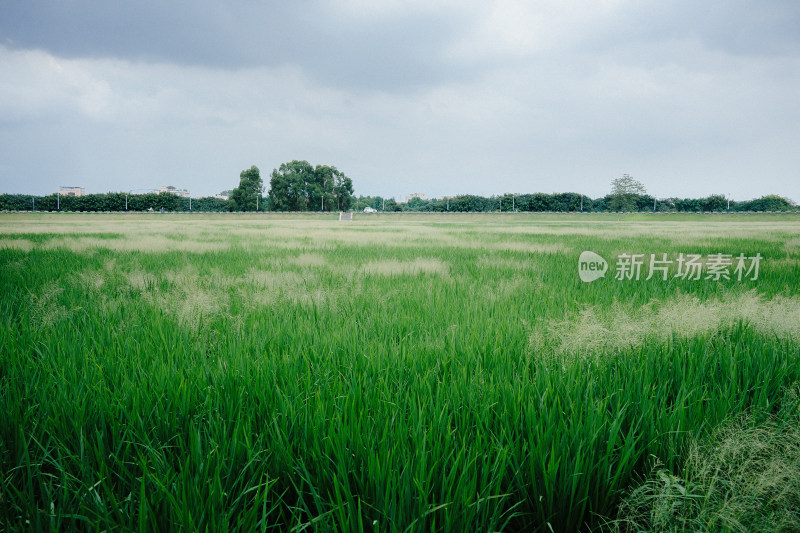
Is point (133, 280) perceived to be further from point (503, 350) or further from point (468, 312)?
point (503, 350)

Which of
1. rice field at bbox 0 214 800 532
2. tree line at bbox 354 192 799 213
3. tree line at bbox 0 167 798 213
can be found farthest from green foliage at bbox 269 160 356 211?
rice field at bbox 0 214 800 532

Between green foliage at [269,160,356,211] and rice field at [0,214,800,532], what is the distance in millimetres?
94777

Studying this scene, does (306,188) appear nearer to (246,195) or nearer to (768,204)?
(246,195)

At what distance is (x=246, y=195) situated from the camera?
8825 centimetres

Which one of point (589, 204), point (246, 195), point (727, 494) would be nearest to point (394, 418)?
point (727, 494)

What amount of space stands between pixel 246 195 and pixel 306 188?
14866mm

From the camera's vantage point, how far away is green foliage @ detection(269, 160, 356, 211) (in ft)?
310

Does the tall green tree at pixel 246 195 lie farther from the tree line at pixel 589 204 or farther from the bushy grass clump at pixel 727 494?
the bushy grass clump at pixel 727 494

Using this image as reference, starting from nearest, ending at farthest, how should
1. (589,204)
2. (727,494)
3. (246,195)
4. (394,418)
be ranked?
(727,494) < (394,418) < (246,195) < (589,204)

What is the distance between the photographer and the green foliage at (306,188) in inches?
3718

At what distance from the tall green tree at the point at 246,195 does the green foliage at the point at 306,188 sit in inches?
221

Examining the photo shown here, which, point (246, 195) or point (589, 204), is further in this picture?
point (589, 204)

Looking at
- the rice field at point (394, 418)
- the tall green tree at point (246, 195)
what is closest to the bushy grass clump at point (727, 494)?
the rice field at point (394, 418)

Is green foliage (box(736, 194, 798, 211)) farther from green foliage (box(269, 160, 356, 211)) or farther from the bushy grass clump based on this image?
the bushy grass clump
